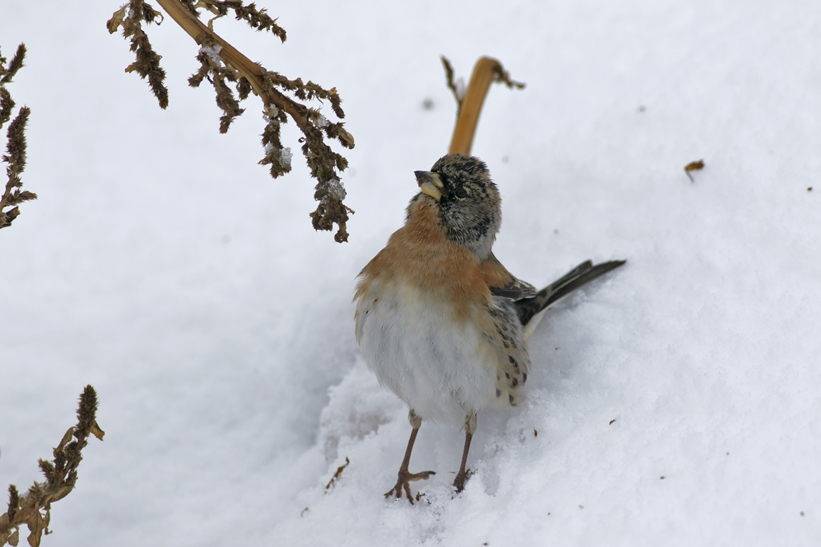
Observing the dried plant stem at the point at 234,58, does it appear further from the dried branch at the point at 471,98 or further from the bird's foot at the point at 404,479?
the dried branch at the point at 471,98

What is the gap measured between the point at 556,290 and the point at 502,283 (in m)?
0.44

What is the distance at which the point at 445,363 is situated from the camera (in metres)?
2.92

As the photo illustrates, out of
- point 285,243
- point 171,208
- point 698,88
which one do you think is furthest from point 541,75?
point 171,208

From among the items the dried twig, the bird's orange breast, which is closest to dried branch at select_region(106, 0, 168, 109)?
the bird's orange breast

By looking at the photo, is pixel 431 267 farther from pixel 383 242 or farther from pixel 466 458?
pixel 383 242

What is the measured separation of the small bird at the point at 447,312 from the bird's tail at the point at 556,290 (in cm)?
3

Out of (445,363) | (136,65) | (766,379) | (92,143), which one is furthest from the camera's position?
(92,143)

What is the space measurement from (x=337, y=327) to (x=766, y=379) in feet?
7.41

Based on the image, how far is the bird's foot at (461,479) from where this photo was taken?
2920 mm

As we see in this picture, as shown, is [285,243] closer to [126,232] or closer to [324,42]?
[126,232]

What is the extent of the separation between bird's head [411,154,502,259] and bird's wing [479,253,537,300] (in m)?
0.08

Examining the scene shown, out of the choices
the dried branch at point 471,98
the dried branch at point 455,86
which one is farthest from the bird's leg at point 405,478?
the dried branch at point 455,86

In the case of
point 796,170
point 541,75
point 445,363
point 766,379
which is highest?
point 541,75

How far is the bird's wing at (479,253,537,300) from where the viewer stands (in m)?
3.16
